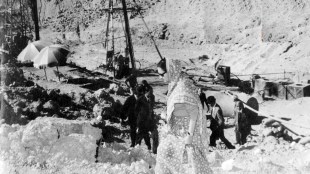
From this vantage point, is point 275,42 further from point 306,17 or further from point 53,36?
point 53,36

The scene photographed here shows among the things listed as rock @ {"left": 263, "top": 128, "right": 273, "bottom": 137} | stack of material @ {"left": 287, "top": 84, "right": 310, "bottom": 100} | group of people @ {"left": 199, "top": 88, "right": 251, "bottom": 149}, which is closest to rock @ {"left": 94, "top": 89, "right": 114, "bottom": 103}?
group of people @ {"left": 199, "top": 88, "right": 251, "bottom": 149}

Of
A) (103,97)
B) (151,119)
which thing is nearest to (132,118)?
(151,119)

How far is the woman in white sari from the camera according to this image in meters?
4.06

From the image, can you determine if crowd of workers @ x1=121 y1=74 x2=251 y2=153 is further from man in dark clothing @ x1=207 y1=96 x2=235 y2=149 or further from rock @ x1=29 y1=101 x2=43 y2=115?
rock @ x1=29 y1=101 x2=43 y2=115

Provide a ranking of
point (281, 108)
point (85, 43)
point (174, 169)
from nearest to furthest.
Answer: point (174, 169) < point (281, 108) < point (85, 43)

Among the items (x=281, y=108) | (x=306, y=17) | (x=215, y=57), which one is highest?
(x=306, y=17)

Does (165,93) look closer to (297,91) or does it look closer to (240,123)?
(297,91)

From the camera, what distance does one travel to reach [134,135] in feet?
27.6

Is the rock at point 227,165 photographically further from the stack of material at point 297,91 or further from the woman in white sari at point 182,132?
the stack of material at point 297,91

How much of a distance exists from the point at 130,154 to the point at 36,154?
1.44 meters

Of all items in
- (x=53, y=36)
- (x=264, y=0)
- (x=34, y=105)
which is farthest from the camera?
(x=53, y=36)

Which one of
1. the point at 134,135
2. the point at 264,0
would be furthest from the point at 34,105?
the point at 264,0

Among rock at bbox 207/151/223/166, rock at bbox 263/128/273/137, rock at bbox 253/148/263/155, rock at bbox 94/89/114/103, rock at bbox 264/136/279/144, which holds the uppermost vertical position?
rock at bbox 94/89/114/103

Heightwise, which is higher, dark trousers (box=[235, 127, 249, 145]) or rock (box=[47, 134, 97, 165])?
rock (box=[47, 134, 97, 165])
